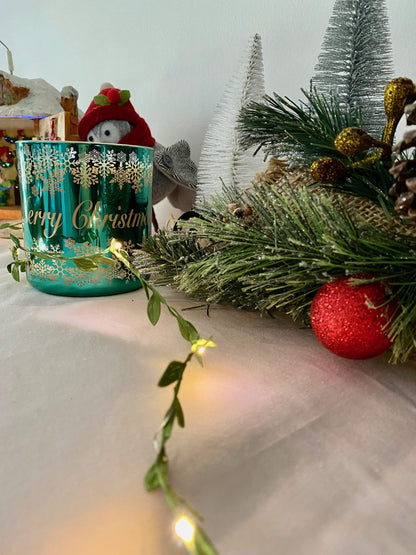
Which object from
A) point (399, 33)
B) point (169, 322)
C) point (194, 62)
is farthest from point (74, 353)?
point (194, 62)

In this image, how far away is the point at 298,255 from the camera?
286 mm

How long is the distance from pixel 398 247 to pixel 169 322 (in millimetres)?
181

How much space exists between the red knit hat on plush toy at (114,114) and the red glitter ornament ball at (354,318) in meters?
0.45

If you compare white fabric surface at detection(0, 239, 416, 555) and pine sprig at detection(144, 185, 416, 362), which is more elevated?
pine sprig at detection(144, 185, 416, 362)

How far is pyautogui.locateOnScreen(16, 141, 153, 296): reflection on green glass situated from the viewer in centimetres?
40

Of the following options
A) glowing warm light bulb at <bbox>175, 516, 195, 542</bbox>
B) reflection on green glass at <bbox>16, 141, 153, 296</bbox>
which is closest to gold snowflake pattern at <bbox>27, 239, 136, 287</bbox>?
reflection on green glass at <bbox>16, 141, 153, 296</bbox>

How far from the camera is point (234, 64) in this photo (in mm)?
697

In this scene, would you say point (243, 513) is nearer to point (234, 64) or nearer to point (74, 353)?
point (74, 353)

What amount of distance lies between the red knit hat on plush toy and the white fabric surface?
1.24ft

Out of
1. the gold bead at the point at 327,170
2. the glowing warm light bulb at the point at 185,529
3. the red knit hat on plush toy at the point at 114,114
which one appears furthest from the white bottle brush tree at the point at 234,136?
the glowing warm light bulb at the point at 185,529

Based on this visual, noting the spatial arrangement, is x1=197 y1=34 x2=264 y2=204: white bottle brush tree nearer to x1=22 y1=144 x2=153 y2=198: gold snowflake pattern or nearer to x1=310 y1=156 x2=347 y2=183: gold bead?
x1=22 y1=144 x2=153 y2=198: gold snowflake pattern

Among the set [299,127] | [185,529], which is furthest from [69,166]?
[185,529]

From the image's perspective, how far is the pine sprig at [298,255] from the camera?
26 centimetres

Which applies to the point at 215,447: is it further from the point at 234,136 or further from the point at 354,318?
the point at 234,136
